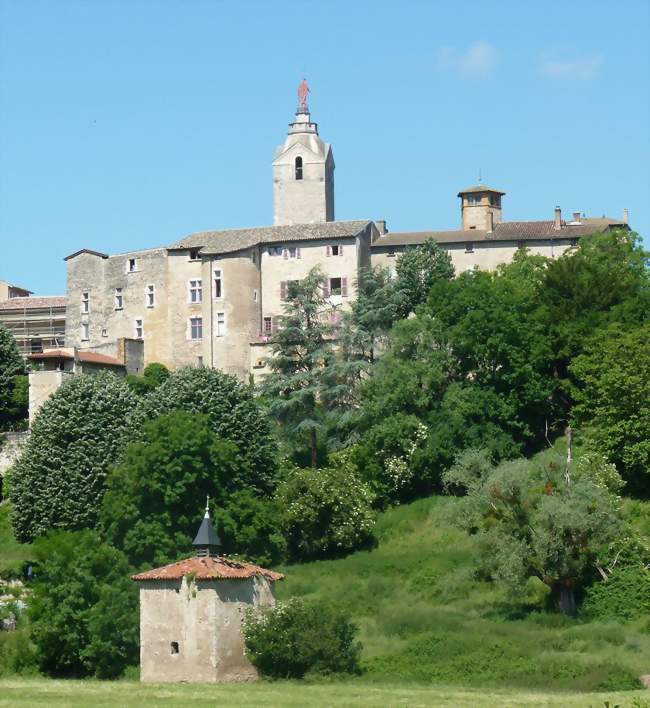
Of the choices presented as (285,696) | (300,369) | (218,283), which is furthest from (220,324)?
(285,696)

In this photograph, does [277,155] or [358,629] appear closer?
[358,629]

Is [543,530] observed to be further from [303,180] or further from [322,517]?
[303,180]

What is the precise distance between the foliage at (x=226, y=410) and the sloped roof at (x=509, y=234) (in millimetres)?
26291

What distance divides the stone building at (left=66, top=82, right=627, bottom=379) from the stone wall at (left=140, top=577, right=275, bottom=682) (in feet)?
131

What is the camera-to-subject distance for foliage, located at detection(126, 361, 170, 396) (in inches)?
3585

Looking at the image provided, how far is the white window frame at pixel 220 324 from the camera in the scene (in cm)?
9762

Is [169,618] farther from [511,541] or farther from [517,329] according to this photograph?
[517,329]

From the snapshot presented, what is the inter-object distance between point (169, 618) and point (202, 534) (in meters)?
2.97

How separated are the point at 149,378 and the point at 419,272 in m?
14.0

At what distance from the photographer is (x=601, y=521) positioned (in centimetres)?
5925

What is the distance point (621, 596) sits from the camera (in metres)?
59.6

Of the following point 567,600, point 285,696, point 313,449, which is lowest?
point 285,696

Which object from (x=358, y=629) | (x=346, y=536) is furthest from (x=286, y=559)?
(x=358, y=629)

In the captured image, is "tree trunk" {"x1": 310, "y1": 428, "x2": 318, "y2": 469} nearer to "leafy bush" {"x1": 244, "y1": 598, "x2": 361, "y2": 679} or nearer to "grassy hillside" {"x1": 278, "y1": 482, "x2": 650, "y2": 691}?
"grassy hillside" {"x1": 278, "y1": 482, "x2": 650, "y2": 691}
